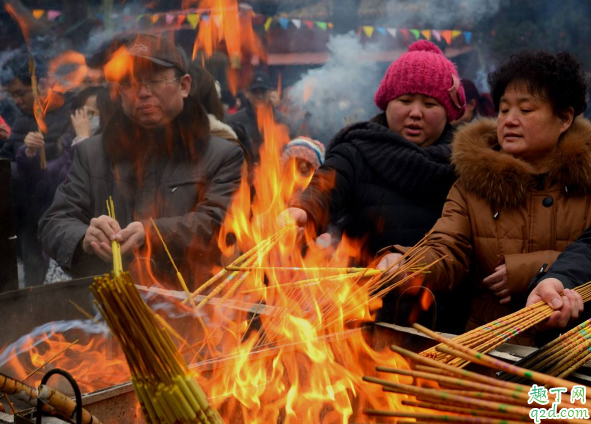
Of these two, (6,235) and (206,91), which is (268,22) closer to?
(206,91)

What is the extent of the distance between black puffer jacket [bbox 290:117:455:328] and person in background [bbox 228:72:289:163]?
7.56ft

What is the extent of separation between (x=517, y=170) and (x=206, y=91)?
256 cm

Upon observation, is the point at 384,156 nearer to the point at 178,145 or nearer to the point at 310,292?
the point at 310,292

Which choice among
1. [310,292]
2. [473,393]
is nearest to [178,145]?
[310,292]

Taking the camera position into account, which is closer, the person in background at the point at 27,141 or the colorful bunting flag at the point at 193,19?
the person in background at the point at 27,141

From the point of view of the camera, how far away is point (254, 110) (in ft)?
19.0

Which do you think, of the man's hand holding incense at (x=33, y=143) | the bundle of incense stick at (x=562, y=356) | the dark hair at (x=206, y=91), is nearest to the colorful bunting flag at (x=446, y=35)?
the dark hair at (x=206, y=91)

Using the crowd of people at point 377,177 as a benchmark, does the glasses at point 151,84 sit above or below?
above

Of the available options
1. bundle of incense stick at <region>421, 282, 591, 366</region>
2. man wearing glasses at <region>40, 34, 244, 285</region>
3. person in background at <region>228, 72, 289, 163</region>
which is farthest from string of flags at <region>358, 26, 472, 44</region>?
bundle of incense stick at <region>421, 282, 591, 366</region>

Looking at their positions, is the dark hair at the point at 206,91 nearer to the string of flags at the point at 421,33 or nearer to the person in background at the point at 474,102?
the person in background at the point at 474,102

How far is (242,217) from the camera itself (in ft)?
12.1

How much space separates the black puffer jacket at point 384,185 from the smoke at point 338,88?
12.3 ft

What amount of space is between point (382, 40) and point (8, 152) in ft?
15.5

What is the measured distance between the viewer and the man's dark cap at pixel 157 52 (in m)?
3.83
